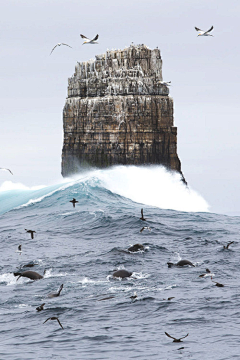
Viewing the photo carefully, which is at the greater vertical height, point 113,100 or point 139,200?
point 113,100

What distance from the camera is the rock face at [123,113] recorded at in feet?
198

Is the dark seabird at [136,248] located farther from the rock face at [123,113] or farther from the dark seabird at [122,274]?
the rock face at [123,113]

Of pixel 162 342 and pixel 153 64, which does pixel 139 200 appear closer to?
pixel 153 64

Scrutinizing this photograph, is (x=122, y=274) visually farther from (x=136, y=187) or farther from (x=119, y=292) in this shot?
(x=136, y=187)

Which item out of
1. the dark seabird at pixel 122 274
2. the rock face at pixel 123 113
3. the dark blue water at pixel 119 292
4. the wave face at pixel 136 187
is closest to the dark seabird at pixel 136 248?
the dark blue water at pixel 119 292

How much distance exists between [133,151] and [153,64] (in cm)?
1141

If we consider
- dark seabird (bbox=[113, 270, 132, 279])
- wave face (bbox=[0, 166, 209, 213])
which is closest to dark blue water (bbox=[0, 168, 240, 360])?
dark seabird (bbox=[113, 270, 132, 279])

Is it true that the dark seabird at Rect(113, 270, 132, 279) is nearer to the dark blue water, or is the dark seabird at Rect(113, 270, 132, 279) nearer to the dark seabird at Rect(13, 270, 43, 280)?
the dark blue water

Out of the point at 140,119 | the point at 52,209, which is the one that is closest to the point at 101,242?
the point at 52,209

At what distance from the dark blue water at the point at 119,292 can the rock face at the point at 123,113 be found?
22.0m

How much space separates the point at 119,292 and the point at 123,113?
4271 centimetres

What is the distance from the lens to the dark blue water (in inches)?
553

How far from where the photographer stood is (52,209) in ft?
153

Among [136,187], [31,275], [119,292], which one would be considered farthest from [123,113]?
[119,292]
